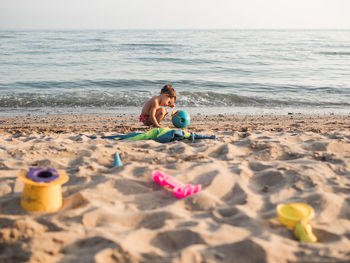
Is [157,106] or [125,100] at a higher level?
[157,106]

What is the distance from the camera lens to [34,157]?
158 inches

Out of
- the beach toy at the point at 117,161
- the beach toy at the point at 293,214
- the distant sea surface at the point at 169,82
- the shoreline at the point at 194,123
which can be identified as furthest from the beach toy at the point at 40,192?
the distant sea surface at the point at 169,82

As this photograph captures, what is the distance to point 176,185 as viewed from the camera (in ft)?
10.2

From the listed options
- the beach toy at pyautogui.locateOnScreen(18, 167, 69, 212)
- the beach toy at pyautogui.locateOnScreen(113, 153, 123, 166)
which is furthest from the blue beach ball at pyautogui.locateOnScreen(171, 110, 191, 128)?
the beach toy at pyautogui.locateOnScreen(18, 167, 69, 212)

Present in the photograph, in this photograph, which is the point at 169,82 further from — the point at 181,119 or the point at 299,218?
the point at 299,218

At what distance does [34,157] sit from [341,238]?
340 cm

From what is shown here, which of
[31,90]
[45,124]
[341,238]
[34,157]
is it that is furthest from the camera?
[31,90]

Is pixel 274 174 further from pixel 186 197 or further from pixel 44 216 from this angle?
pixel 44 216

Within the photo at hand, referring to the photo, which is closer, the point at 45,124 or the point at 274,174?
the point at 274,174

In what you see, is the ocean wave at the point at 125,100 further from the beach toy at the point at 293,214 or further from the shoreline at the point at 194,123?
the beach toy at the point at 293,214

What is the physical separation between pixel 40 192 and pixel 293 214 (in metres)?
2.04

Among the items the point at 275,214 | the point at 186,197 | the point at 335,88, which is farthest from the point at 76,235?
the point at 335,88

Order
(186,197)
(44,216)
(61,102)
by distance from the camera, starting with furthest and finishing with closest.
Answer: (61,102) → (186,197) → (44,216)

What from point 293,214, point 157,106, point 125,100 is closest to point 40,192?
point 293,214
